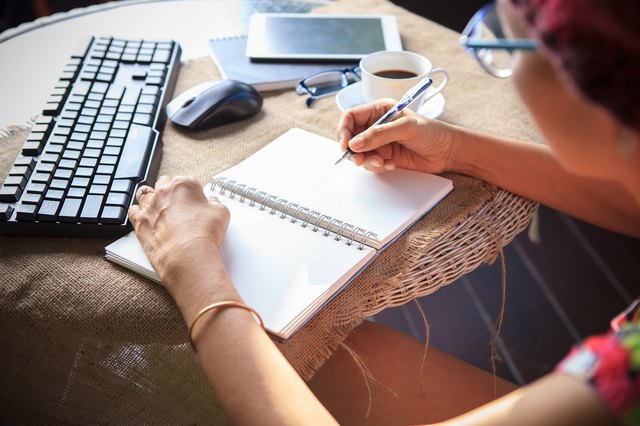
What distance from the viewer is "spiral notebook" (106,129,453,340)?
70 centimetres

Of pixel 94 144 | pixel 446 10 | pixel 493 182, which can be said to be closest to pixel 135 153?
pixel 94 144

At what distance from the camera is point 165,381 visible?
0.72 m

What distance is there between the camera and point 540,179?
88 centimetres

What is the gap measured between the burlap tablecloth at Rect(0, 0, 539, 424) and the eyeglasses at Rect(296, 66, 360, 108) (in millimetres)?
331

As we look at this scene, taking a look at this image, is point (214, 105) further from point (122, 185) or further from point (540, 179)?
point (540, 179)

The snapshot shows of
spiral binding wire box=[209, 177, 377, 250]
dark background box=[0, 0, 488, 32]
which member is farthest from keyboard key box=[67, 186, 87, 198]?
dark background box=[0, 0, 488, 32]

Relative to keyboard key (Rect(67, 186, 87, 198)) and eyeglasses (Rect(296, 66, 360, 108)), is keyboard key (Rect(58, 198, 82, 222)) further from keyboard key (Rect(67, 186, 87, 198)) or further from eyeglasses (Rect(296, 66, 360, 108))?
eyeglasses (Rect(296, 66, 360, 108))

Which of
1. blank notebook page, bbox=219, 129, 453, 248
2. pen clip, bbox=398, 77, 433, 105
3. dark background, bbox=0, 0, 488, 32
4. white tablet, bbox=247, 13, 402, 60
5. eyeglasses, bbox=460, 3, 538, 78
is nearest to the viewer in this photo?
eyeglasses, bbox=460, 3, 538, 78

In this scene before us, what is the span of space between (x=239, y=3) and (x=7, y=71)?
51 centimetres

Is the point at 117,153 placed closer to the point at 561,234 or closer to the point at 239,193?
the point at 239,193

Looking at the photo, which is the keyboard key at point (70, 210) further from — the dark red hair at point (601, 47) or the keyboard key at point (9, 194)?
the dark red hair at point (601, 47)

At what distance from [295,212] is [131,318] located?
0.23 metres

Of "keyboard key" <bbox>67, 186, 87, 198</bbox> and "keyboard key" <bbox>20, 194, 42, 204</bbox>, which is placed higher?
"keyboard key" <bbox>67, 186, 87, 198</bbox>

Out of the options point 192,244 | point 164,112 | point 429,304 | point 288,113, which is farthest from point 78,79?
point 429,304
